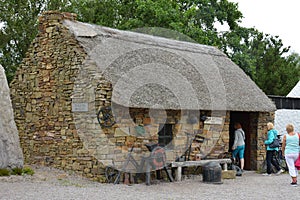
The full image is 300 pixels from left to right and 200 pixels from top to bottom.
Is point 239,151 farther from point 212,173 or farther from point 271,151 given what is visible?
point 212,173

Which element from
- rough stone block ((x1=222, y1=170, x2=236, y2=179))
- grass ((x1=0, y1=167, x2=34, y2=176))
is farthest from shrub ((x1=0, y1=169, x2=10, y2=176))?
rough stone block ((x1=222, y1=170, x2=236, y2=179))

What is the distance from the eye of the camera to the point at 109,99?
11.1 m

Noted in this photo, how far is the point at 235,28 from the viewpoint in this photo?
981 inches

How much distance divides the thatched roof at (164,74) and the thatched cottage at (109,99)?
1.3 inches

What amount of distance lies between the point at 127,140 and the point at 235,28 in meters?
15.3

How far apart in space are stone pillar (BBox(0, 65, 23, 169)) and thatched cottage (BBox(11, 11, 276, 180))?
1.40 meters

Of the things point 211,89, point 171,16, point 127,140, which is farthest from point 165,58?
point 171,16

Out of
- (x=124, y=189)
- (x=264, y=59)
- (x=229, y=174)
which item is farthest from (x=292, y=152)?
(x=264, y=59)

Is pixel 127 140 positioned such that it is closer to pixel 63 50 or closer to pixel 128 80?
pixel 128 80

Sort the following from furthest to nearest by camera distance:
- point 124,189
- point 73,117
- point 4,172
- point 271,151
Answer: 1. point 271,151
2. point 73,117
3. point 4,172
4. point 124,189

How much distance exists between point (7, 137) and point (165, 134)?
4.04 metres

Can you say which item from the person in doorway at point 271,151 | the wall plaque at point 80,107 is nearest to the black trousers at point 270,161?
the person in doorway at point 271,151

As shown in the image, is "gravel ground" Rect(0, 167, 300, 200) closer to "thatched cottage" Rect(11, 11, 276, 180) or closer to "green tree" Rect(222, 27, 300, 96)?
"thatched cottage" Rect(11, 11, 276, 180)

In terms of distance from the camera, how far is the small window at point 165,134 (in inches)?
481
